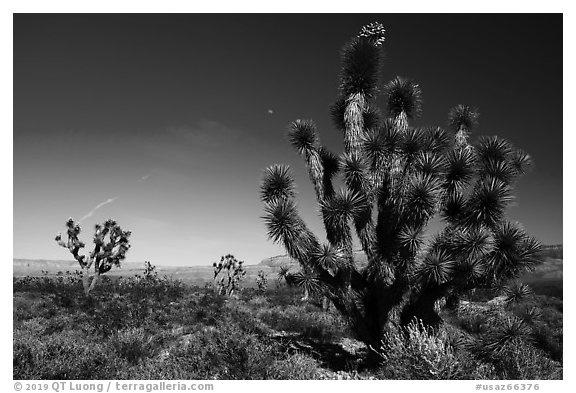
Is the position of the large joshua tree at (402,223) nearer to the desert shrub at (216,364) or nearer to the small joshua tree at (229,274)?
the desert shrub at (216,364)

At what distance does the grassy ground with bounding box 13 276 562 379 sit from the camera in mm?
7340

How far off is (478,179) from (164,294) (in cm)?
1726

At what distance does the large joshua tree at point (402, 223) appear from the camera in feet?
26.1

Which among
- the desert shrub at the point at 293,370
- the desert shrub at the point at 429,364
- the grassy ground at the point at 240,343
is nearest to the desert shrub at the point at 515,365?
the grassy ground at the point at 240,343

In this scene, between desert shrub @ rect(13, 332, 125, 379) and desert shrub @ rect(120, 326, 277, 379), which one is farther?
desert shrub @ rect(120, 326, 277, 379)

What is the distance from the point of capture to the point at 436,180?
852cm

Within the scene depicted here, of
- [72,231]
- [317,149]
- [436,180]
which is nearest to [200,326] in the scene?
[317,149]

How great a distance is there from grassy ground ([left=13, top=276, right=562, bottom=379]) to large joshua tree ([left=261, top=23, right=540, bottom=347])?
3.58 ft

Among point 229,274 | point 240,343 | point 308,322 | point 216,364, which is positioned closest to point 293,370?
point 240,343

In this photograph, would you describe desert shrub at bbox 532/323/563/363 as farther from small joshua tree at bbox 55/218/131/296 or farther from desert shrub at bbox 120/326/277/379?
small joshua tree at bbox 55/218/131/296

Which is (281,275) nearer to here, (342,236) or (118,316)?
(342,236)

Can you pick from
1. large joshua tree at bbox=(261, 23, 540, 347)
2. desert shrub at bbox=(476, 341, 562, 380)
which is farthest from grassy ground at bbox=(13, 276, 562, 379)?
large joshua tree at bbox=(261, 23, 540, 347)

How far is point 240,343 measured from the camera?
333 inches

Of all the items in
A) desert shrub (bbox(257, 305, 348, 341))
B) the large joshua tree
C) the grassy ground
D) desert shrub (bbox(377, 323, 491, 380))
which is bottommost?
desert shrub (bbox(257, 305, 348, 341))
